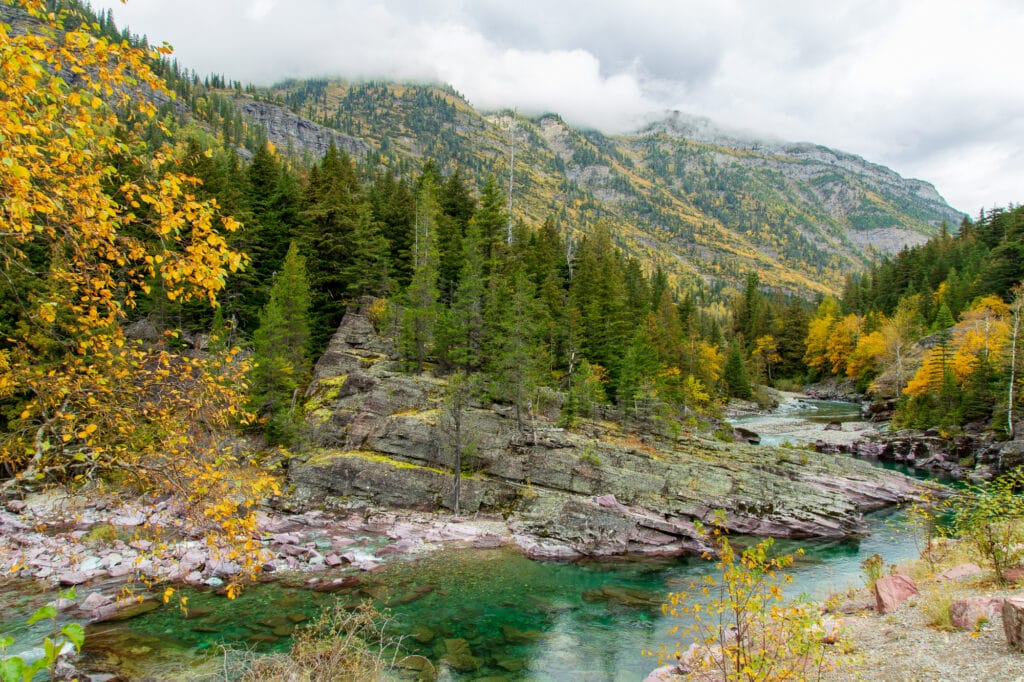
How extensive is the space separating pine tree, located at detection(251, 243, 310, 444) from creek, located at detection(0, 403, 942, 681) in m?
16.8

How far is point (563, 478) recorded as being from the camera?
3322 cm

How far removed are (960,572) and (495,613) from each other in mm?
14414

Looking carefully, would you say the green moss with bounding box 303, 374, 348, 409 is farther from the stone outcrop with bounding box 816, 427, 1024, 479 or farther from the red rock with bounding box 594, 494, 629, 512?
the stone outcrop with bounding box 816, 427, 1024, 479

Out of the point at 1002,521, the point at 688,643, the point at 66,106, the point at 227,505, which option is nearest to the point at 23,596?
the point at 227,505

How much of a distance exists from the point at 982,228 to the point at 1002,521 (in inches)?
4554

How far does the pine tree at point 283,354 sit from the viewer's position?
117 ft

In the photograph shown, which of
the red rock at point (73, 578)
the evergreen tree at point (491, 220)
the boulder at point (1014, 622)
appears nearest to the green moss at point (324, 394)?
the red rock at point (73, 578)

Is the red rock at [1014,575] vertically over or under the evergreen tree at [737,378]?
under

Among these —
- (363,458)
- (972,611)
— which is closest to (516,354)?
(363,458)

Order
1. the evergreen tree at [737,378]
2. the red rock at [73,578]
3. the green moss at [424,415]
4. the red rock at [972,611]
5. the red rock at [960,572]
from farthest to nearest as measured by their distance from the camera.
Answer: the evergreen tree at [737,378], the green moss at [424,415], the red rock at [73,578], the red rock at [960,572], the red rock at [972,611]

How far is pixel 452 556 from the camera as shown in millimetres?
25531

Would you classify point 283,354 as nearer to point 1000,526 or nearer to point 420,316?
point 420,316

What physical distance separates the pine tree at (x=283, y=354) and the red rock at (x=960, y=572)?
3356 centimetres

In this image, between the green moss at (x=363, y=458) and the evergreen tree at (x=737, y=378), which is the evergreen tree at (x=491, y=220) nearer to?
the green moss at (x=363, y=458)
